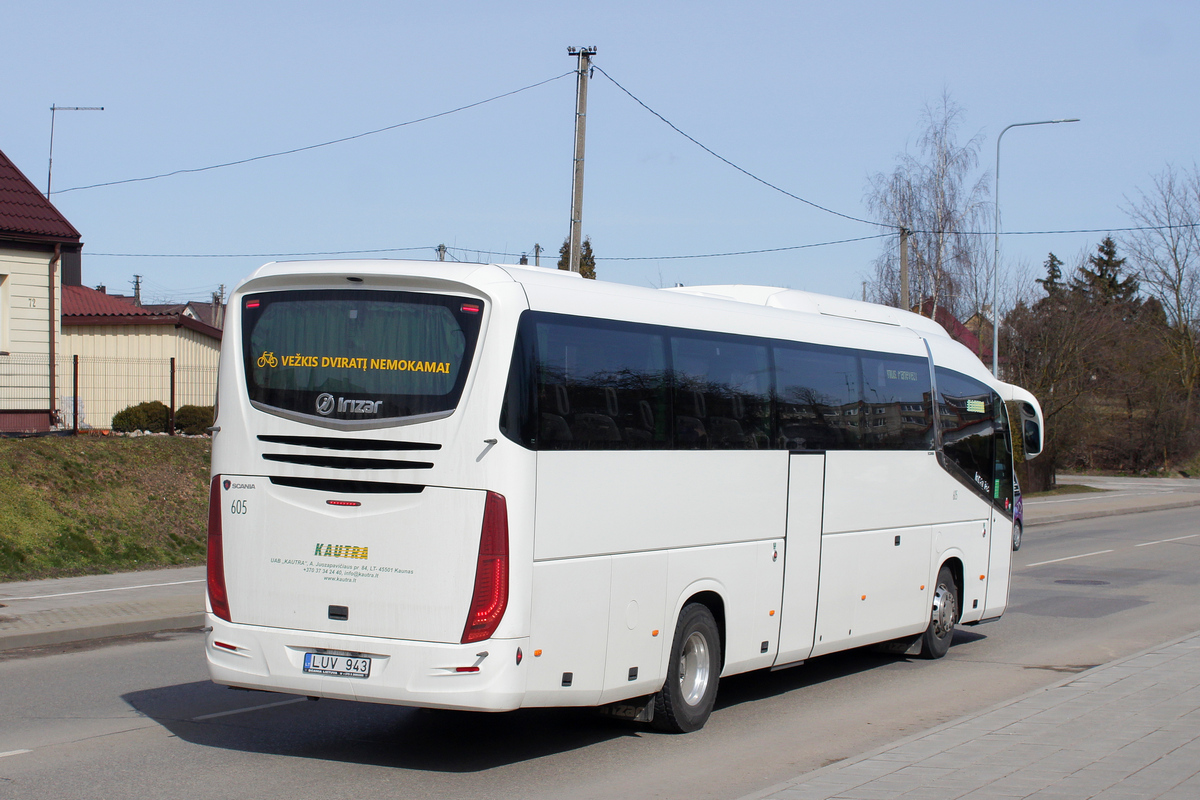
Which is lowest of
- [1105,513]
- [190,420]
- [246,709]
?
[1105,513]

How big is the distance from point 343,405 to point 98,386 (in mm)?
19283

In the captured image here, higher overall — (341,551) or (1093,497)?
(341,551)

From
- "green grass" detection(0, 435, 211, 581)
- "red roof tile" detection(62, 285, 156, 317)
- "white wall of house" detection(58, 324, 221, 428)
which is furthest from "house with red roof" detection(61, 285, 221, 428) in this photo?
"red roof tile" detection(62, 285, 156, 317)

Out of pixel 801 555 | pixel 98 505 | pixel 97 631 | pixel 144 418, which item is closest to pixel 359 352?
pixel 801 555

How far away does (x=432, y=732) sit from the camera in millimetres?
8242

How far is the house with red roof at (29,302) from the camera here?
23688 mm

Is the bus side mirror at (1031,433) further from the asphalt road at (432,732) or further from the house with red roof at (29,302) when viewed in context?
the house with red roof at (29,302)

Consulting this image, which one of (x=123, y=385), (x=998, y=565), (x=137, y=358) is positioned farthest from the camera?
(x=137, y=358)

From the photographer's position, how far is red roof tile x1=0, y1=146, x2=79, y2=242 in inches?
950

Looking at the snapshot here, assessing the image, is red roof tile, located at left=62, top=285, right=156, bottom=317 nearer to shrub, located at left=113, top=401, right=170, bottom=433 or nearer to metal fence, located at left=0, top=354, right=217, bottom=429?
metal fence, located at left=0, top=354, right=217, bottom=429

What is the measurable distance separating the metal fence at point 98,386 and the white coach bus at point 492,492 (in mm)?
17468

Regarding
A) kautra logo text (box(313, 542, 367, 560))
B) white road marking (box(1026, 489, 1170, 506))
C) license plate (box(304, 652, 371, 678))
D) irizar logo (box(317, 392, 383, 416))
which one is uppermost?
irizar logo (box(317, 392, 383, 416))

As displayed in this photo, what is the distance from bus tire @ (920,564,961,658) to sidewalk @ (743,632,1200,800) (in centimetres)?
229

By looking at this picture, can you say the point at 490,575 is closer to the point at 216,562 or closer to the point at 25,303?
the point at 216,562
